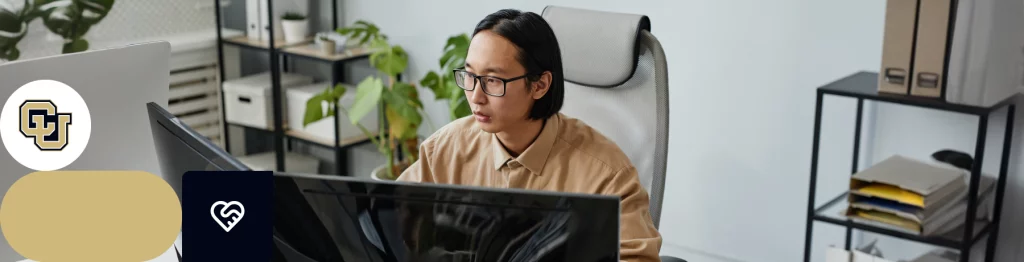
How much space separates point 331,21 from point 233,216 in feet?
9.14

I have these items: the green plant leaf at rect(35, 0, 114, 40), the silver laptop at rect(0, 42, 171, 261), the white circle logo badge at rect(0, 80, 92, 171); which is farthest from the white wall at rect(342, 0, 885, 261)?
the white circle logo badge at rect(0, 80, 92, 171)

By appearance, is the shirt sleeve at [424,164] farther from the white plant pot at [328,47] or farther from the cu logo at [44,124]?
the white plant pot at [328,47]

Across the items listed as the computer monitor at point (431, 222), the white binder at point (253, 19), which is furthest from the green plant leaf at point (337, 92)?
the computer monitor at point (431, 222)

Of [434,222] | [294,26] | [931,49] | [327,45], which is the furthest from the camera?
[294,26]

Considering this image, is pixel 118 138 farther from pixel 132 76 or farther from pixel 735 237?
pixel 735 237

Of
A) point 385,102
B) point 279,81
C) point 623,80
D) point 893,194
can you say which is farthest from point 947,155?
point 279,81

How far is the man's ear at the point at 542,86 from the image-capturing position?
5.00 feet

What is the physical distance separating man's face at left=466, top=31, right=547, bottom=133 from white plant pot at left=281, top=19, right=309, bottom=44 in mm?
2106

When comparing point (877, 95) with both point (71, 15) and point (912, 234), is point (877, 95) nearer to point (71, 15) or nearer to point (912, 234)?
point (912, 234)

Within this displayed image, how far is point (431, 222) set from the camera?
929 mm

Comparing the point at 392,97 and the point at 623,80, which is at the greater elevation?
the point at 623,80

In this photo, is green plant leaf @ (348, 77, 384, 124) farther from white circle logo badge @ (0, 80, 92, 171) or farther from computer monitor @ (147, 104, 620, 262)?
computer monitor @ (147, 104, 620, 262)

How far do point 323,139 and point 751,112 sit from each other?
1475mm

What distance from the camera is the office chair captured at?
1881 millimetres
